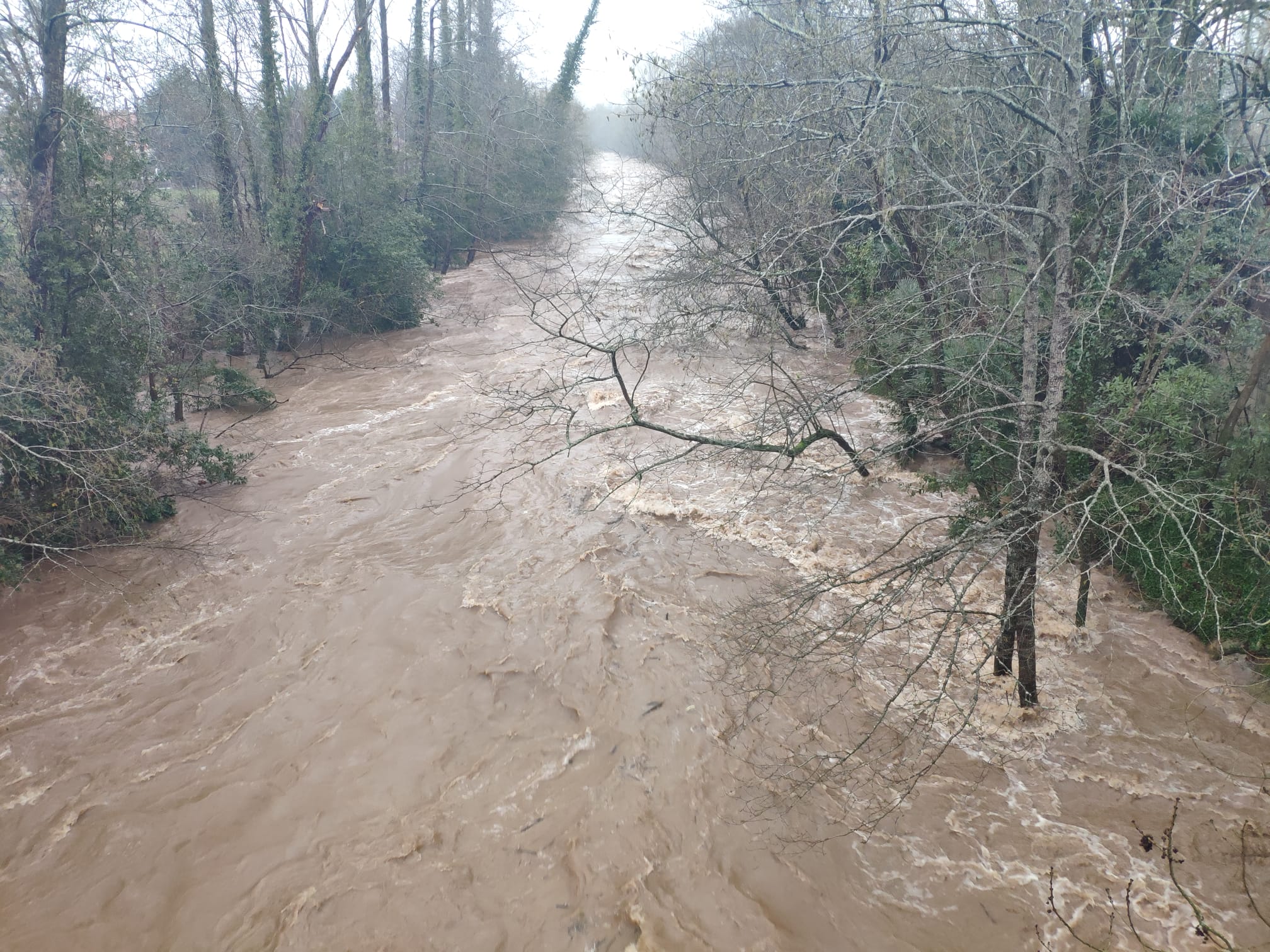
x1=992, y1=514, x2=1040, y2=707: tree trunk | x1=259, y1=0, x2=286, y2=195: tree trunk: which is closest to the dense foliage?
x1=992, y1=514, x2=1040, y2=707: tree trunk

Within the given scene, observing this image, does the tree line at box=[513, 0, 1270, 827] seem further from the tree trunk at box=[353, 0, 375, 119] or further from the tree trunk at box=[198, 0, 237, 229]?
the tree trunk at box=[353, 0, 375, 119]

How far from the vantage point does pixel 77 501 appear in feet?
25.4

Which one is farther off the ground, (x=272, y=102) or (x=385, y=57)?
(x=385, y=57)

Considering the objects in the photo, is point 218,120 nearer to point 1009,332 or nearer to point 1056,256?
point 1009,332

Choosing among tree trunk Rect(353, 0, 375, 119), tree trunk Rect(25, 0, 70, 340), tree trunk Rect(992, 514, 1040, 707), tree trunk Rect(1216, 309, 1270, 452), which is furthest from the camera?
tree trunk Rect(353, 0, 375, 119)

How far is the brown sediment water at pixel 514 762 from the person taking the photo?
4.66 metres

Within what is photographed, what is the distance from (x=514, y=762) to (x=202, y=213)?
1333 cm

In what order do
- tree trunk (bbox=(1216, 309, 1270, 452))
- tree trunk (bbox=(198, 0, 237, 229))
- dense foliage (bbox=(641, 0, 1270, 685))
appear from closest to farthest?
dense foliage (bbox=(641, 0, 1270, 685)) → tree trunk (bbox=(1216, 309, 1270, 452)) → tree trunk (bbox=(198, 0, 237, 229))

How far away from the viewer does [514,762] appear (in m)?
5.78

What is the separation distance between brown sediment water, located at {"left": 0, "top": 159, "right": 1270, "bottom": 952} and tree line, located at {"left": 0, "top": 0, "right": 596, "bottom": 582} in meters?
1.36

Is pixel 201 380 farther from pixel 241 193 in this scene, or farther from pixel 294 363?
pixel 241 193

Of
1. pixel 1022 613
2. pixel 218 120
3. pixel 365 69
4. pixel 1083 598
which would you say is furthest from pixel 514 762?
pixel 365 69

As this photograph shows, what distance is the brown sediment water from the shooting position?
15.3 ft

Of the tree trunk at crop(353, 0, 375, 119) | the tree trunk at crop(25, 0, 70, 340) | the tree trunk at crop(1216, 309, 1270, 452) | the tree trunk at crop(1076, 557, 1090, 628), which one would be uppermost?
the tree trunk at crop(353, 0, 375, 119)
